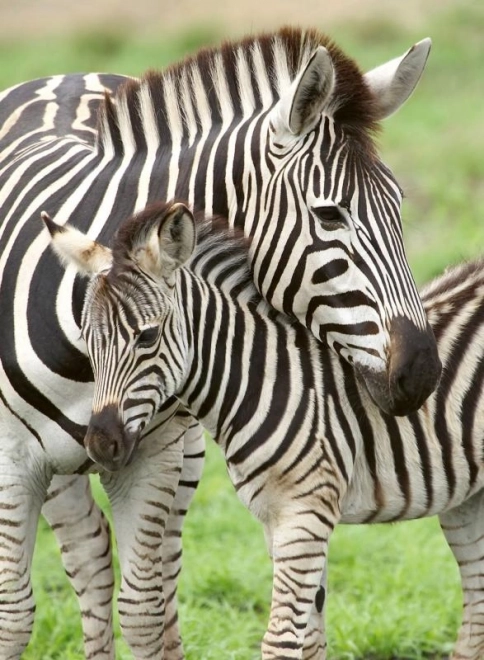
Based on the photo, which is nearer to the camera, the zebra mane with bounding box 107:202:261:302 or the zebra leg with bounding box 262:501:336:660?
the zebra mane with bounding box 107:202:261:302

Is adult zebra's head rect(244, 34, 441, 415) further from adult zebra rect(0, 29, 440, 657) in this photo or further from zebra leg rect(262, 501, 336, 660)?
zebra leg rect(262, 501, 336, 660)

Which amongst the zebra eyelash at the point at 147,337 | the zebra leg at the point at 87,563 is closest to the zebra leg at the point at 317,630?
the zebra leg at the point at 87,563

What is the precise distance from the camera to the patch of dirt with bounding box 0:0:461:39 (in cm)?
2367

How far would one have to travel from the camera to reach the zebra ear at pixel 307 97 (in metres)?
4.78

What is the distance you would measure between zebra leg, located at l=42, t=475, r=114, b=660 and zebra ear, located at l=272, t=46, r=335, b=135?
2.36 meters

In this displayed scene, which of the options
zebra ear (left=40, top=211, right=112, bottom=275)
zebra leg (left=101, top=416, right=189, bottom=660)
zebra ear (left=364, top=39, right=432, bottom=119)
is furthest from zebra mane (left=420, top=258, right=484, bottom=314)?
zebra ear (left=40, top=211, right=112, bottom=275)

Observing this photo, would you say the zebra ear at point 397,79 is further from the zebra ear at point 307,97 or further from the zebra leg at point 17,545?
the zebra leg at point 17,545

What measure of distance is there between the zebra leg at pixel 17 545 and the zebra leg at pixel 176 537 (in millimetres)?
1080

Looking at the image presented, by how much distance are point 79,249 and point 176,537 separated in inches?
96.3

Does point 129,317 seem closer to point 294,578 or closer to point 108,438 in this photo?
point 108,438

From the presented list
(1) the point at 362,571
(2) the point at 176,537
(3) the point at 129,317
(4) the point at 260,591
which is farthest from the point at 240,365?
(1) the point at 362,571

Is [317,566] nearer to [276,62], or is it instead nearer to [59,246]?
[59,246]

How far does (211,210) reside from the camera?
5227mm

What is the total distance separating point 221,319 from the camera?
5.17 metres
